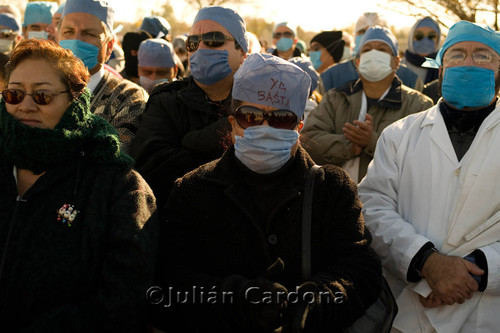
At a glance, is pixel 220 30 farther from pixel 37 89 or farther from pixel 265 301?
pixel 265 301

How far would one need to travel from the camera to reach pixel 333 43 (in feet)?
30.0

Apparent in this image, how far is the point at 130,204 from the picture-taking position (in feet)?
9.32

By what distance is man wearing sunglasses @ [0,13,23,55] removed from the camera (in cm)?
873

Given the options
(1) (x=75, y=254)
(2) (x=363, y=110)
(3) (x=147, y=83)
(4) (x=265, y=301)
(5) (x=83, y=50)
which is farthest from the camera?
(3) (x=147, y=83)

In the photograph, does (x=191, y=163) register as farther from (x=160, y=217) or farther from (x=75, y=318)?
(x=75, y=318)

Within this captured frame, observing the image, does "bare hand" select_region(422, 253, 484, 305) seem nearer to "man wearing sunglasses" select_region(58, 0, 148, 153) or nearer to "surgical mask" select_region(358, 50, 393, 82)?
"man wearing sunglasses" select_region(58, 0, 148, 153)

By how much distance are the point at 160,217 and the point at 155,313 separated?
0.49m

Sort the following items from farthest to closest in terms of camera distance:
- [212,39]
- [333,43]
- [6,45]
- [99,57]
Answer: [333,43], [6,45], [99,57], [212,39]

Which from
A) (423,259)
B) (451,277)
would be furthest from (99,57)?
(451,277)

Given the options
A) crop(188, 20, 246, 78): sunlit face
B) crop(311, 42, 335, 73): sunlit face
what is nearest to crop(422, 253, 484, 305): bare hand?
crop(188, 20, 246, 78): sunlit face

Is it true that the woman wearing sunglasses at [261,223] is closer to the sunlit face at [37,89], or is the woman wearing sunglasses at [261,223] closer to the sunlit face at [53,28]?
the sunlit face at [37,89]

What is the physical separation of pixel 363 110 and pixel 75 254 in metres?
3.02

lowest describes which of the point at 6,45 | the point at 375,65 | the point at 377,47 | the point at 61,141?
the point at 6,45

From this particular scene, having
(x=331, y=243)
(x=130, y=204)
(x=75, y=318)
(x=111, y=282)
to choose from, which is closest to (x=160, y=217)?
(x=130, y=204)
